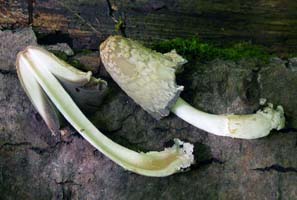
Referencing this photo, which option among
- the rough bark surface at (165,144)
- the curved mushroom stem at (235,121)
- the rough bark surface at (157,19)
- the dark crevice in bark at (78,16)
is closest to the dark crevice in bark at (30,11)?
the rough bark surface at (157,19)

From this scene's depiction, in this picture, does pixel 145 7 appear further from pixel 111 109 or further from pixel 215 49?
pixel 111 109

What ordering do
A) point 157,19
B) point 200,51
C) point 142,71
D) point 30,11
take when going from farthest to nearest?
point 157,19
point 30,11
point 200,51
point 142,71

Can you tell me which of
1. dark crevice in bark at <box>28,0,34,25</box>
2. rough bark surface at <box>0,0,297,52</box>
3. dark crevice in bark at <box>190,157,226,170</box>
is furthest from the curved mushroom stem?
dark crevice in bark at <box>28,0,34,25</box>

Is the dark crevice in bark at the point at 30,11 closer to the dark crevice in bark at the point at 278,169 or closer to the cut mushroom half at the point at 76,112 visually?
the cut mushroom half at the point at 76,112

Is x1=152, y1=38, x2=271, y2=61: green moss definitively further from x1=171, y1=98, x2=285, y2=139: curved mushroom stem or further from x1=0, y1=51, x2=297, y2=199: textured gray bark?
x1=171, y1=98, x2=285, y2=139: curved mushroom stem

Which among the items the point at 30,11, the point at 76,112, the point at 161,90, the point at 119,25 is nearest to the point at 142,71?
the point at 161,90

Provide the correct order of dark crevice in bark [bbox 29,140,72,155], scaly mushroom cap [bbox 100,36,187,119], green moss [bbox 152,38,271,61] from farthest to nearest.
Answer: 1. green moss [bbox 152,38,271,61]
2. dark crevice in bark [bbox 29,140,72,155]
3. scaly mushroom cap [bbox 100,36,187,119]

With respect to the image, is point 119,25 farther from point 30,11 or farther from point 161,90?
point 161,90
